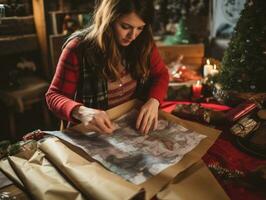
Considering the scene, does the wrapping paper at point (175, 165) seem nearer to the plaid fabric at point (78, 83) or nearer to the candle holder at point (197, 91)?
the plaid fabric at point (78, 83)

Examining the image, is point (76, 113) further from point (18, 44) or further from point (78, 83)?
point (18, 44)

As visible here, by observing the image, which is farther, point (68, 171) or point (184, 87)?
point (184, 87)

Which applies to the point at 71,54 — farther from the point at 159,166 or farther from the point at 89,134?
the point at 159,166

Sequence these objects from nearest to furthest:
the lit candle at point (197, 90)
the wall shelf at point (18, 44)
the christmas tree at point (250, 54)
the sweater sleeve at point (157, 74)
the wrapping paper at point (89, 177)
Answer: the wrapping paper at point (89, 177), the sweater sleeve at point (157, 74), the christmas tree at point (250, 54), the lit candle at point (197, 90), the wall shelf at point (18, 44)

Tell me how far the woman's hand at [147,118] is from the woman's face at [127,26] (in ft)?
1.10

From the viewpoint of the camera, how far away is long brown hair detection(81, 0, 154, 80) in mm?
1358

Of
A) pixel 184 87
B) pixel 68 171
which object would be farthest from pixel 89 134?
pixel 184 87

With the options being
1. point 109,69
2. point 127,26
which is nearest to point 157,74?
point 109,69

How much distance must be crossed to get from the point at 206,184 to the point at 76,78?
847 mm

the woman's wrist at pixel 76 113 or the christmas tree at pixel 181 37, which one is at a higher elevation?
the christmas tree at pixel 181 37

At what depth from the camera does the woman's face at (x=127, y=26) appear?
1360 mm

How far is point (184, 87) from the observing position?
2723mm

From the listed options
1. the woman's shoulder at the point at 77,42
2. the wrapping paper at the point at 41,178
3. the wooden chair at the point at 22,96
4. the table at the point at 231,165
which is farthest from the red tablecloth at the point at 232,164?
the wooden chair at the point at 22,96

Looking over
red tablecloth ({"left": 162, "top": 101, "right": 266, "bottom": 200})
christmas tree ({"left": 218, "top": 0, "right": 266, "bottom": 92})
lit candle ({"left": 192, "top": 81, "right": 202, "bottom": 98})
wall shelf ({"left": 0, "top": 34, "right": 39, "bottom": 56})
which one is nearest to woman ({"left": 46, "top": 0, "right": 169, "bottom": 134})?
red tablecloth ({"left": 162, "top": 101, "right": 266, "bottom": 200})
